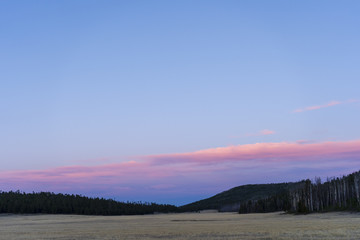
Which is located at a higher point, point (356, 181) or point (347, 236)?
point (356, 181)

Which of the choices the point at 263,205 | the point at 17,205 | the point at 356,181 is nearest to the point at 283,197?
the point at 263,205

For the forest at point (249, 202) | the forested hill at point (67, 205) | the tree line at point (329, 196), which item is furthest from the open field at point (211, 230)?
the forested hill at point (67, 205)

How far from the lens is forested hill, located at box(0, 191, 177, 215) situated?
11796 cm

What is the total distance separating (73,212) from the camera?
126m

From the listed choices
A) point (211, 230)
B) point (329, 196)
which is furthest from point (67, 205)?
point (211, 230)

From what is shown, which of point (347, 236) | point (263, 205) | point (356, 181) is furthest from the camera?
point (263, 205)

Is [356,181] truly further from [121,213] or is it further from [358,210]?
[121,213]

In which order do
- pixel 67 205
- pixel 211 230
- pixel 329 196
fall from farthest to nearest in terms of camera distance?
pixel 67 205, pixel 329 196, pixel 211 230

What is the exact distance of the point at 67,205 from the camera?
421 ft

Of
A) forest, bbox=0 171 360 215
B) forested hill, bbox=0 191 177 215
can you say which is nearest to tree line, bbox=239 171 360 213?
forest, bbox=0 171 360 215

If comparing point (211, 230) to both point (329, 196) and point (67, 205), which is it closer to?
point (329, 196)

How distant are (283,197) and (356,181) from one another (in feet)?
146

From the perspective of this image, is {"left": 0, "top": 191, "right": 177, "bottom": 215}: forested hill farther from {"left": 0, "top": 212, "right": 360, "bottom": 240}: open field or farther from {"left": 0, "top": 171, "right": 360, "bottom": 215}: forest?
{"left": 0, "top": 212, "right": 360, "bottom": 240}: open field

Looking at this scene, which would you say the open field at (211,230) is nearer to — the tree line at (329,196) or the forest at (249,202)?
the tree line at (329,196)
